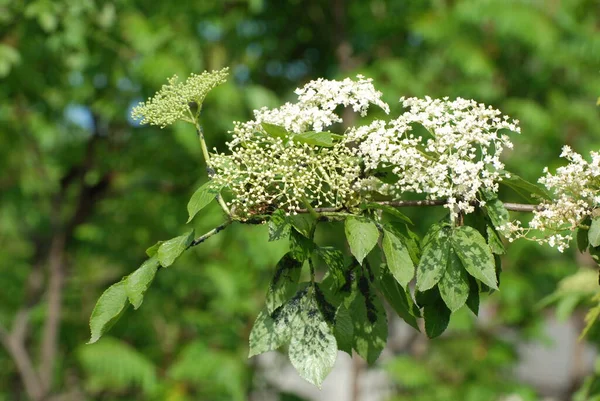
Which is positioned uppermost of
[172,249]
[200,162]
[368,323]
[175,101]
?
[175,101]

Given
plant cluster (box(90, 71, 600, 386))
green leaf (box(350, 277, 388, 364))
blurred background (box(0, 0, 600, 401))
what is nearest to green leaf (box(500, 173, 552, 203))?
plant cluster (box(90, 71, 600, 386))

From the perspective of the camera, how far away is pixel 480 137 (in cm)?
89

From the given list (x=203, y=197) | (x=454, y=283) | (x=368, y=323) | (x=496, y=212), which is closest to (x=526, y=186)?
(x=496, y=212)

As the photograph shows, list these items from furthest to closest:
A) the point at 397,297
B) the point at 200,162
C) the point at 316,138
A: the point at 200,162 → the point at 397,297 → the point at 316,138

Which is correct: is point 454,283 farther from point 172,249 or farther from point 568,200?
point 172,249

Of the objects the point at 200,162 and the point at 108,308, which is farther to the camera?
the point at 200,162

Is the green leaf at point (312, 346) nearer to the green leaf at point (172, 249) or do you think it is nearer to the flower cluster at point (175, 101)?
the green leaf at point (172, 249)

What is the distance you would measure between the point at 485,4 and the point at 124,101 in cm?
198

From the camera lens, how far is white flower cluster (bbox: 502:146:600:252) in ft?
2.92

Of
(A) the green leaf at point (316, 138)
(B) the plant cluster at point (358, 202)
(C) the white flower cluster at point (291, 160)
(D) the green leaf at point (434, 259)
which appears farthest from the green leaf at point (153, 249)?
(D) the green leaf at point (434, 259)

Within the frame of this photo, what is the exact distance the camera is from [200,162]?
4.09 m

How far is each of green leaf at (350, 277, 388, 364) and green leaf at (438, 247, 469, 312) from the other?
120 millimetres

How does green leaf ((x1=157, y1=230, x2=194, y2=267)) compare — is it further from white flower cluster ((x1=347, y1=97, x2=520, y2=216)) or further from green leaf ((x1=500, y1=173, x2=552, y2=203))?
green leaf ((x1=500, y1=173, x2=552, y2=203))

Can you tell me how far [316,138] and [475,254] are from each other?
0.76 feet
